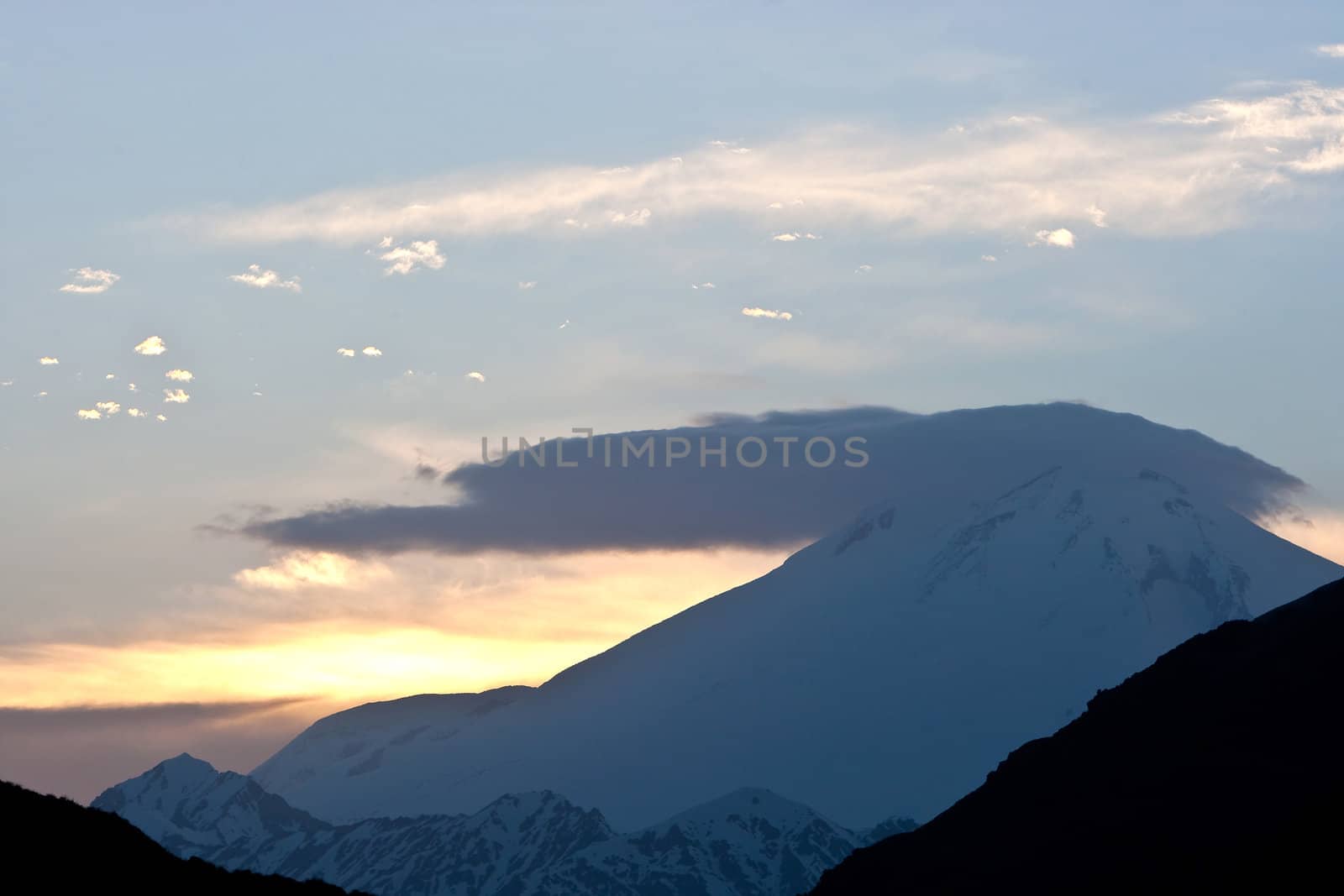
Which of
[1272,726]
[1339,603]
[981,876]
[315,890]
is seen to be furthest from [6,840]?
[1339,603]

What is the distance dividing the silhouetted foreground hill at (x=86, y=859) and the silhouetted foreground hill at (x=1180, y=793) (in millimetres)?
43898

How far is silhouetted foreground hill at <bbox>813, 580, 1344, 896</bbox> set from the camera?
105875 millimetres

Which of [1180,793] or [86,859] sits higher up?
[86,859]

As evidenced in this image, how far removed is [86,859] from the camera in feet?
289

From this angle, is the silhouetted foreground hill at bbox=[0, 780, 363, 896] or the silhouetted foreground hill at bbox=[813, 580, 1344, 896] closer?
the silhouetted foreground hill at bbox=[0, 780, 363, 896]

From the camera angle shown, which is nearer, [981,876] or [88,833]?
[88,833]

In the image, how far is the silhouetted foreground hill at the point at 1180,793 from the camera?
105875 millimetres

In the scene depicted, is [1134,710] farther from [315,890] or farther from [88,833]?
[88,833]

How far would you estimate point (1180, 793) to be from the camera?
115 meters

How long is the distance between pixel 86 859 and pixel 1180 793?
6235 centimetres

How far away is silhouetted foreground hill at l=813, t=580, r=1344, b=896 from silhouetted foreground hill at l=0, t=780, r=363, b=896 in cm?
4390

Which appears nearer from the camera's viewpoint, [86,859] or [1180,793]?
[86,859]

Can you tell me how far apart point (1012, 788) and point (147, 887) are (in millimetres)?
61786

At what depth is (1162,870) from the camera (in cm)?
10744
